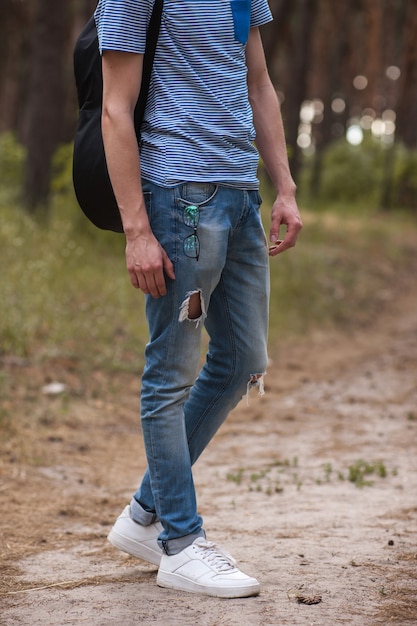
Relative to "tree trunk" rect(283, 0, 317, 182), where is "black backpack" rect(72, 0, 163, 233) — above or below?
above

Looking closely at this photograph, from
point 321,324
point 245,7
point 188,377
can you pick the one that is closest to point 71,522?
point 188,377

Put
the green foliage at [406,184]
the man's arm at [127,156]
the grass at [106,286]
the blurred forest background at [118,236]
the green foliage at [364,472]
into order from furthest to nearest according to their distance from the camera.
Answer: the green foliage at [406,184]
the blurred forest background at [118,236]
the grass at [106,286]
the green foliage at [364,472]
the man's arm at [127,156]

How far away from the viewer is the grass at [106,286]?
25.9 ft

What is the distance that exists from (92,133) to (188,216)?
0.42 m

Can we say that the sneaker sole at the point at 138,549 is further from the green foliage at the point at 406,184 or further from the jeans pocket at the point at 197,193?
the green foliage at the point at 406,184

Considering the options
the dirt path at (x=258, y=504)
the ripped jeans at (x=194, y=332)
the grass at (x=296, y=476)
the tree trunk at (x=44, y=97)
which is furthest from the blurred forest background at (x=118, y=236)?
the ripped jeans at (x=194, y=332)

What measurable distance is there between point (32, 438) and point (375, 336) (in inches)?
214

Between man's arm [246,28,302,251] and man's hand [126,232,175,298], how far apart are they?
54 cm

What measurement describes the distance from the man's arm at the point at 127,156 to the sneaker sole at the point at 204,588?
1.05 m

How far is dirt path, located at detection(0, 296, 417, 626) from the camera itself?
127 inches

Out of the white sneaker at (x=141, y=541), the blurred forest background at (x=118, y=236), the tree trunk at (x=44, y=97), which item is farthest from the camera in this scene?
the tree trunk at (x=44, y=97)

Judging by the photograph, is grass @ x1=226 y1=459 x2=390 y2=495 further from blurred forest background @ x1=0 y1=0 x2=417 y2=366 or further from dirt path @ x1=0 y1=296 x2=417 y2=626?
blurred forest background @ x1=0 y1=0 x2=417 y2=366

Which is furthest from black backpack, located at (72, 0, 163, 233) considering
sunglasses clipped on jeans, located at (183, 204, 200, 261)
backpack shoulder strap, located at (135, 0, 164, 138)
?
sunglasses clipped on jeans, located at (183, 204, 200, 261)

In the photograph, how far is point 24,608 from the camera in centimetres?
326
